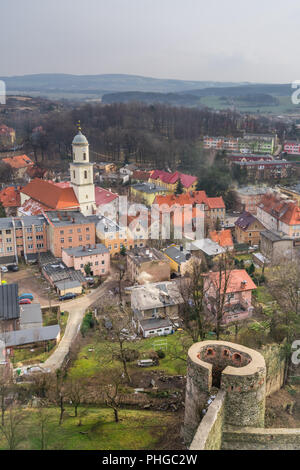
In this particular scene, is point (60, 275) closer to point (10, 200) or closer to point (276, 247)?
point (276, 247)

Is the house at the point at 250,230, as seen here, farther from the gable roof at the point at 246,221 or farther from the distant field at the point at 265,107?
the distant field at the point at 265,107

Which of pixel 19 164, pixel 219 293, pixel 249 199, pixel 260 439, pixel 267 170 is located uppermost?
pixel 19 164

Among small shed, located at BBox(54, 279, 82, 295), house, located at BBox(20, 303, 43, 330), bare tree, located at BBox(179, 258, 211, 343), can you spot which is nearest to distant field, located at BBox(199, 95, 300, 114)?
small shed, located at BBox(54, 279, 82, 295)

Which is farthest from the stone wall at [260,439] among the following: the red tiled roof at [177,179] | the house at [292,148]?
the house at [292,148]

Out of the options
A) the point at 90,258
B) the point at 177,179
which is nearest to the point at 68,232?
the point at 90,258

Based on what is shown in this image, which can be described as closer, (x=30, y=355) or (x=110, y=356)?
(x=110, y=356)

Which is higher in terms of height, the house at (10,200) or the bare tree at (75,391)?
the house at (10,200)
